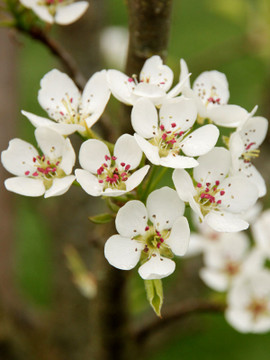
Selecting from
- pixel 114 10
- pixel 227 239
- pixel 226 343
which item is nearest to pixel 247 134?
pixel 227 239

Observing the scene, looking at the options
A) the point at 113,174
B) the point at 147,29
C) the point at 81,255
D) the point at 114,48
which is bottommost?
the point at 81,255

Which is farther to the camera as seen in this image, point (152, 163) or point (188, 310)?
point (188, 310)

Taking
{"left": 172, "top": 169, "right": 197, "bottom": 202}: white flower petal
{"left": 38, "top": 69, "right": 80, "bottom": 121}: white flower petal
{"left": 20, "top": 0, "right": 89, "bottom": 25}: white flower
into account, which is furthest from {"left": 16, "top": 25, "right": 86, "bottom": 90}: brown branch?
{"left": 172, "top": 169, "right": 197, "bottom": 202}: white flower petal

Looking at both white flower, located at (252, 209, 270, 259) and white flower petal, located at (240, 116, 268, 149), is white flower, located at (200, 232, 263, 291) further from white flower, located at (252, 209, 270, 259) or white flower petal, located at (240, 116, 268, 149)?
white flower petal, located at (240, 116, 268, 149)

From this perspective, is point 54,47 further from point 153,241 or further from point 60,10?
point 153,241

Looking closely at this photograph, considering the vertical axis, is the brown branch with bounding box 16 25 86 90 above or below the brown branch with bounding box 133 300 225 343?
above

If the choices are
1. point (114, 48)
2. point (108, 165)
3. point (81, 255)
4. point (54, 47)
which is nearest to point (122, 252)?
point (108, 165)
